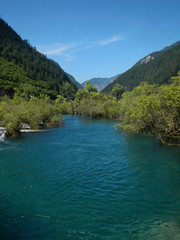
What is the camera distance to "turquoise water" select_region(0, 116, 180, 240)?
38.2 ft

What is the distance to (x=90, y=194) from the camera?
16078mm

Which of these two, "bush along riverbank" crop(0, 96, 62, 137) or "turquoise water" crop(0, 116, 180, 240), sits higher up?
"bush along riverbank" crop(0, 96, 62, 137)

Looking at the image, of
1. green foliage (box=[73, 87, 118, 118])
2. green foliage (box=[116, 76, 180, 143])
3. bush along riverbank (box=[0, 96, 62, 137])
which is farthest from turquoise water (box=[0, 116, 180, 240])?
green foliage (box=[73, 87, 118, 118])

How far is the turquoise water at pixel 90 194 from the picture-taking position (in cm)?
1166

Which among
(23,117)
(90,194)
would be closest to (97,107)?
(23,117)

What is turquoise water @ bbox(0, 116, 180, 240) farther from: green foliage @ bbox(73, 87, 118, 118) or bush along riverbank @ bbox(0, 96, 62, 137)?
green foliage @ bbox(73, 87, 118, 118)

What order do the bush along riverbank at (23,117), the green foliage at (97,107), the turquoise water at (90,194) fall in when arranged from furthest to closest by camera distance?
1. the green foliage at (97,107)
2. the bush along riverbank at (23,117)
3. the turquoise water at (90,194)

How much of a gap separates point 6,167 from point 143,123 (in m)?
21.3

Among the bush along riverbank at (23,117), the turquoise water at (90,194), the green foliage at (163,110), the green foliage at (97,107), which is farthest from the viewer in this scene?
the green foliage at (97,107)

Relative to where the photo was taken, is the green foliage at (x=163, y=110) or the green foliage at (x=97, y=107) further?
the green foliage at (x=97, y=107)

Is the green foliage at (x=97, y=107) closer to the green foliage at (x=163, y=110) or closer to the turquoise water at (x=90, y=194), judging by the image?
the green foliage at (x=163, y=110)

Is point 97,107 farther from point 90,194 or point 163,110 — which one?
point 90,194

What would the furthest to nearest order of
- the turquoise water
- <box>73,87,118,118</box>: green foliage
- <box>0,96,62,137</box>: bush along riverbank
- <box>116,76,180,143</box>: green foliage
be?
1. <box>73,87,118,118</box>: green foliage
2. <box>0,96,62,137</box>: bush along riverbank
3. <box>116,76,180,143</box>: green foliage
4. the turquoise water

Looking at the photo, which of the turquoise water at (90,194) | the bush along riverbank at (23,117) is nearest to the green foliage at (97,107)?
the bush along riverbank at (23,117)
